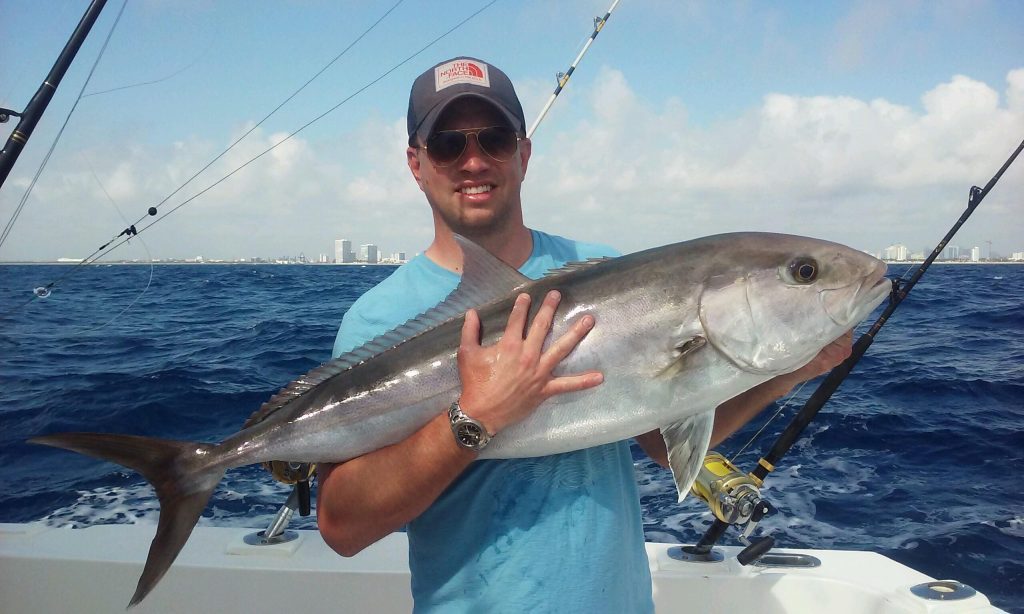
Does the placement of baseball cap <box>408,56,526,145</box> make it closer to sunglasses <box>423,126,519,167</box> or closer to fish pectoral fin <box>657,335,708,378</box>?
sunglasses <box>423,126,519,167</box>

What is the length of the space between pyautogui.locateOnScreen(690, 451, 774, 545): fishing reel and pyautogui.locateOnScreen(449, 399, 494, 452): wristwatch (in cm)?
151

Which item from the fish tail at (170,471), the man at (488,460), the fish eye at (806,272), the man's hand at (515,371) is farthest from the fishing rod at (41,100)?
the fish eye at (806,272)

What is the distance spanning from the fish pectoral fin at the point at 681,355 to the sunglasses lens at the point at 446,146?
39.9 inches

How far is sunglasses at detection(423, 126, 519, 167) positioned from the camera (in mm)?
2281

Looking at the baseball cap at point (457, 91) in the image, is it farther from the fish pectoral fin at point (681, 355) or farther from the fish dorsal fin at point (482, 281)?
the fish pectoral fin at point (681, 355)

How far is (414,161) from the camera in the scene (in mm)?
2471

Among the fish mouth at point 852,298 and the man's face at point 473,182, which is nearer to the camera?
the fish mouth at point 852,298

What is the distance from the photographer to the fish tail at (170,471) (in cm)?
219

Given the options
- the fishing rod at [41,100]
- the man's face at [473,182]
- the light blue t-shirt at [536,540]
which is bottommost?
the light blue t-shirt at [536,540]

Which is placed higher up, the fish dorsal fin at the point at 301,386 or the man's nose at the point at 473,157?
the man's nose at the point at 473,157

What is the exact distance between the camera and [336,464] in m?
2.23

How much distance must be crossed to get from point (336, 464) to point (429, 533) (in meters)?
0.42

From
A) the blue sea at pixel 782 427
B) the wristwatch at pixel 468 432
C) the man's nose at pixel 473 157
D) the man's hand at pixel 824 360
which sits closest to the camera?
the wristwatch at pixel 468 432

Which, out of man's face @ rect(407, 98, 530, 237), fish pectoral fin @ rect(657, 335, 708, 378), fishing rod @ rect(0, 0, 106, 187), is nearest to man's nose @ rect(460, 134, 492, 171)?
man's face @ rect(407, 98, 530, 237)
